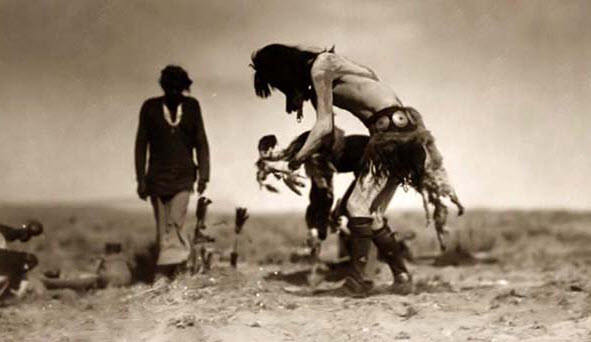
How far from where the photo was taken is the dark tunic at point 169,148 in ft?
18.3

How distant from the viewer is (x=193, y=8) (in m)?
5.70

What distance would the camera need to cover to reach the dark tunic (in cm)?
559

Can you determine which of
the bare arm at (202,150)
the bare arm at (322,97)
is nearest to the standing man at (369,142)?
the bare arm at (322,97)

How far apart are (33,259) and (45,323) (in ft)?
4.30

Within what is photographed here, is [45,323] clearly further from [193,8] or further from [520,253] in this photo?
[520,253]

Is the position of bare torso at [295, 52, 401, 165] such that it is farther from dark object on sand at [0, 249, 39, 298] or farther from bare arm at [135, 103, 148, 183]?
dark object on sand at [0, 249, 39, 298]

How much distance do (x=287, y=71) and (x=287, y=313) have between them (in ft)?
4.94

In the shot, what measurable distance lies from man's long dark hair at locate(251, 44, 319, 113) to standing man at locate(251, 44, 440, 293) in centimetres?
1

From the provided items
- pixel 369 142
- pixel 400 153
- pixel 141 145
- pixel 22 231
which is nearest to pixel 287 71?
pixel 369 142

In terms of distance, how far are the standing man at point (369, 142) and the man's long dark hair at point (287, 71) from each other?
0.5 inches

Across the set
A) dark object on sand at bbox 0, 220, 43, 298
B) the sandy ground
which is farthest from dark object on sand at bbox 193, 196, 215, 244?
dark object on sand at bbox 0, 220, 43, 298

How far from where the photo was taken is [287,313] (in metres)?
4.12

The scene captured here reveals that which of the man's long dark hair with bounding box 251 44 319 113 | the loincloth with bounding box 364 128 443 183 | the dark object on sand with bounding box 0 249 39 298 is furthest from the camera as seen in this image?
the dark object on sand with bounding box 0 249 39 298

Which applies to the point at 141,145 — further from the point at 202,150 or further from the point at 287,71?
the point at 287,71
